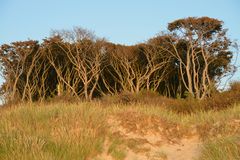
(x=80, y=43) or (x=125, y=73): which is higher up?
(x=80, y=43)

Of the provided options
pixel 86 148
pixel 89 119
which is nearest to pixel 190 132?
pixel 89 119

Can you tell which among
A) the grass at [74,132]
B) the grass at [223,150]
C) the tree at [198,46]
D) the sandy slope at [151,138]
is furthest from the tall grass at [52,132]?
the tree at [198,46]

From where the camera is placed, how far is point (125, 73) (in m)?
34.8

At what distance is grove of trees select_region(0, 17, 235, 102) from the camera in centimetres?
3080

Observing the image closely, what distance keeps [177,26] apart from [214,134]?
20907 mm

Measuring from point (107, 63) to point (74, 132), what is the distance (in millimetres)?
26979

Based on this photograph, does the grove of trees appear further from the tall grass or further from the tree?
the tall grass

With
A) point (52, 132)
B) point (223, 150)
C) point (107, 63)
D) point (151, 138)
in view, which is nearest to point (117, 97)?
point (151, 138)

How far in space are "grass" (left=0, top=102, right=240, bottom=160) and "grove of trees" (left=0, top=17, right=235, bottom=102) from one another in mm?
19707

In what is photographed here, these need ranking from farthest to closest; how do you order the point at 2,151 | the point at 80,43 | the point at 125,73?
the point at 125,73 → the point at 80,43 → the point at 2,151

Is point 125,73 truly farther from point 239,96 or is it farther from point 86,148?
point 86,148

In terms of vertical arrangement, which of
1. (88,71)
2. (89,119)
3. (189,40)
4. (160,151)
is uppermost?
(189,40)

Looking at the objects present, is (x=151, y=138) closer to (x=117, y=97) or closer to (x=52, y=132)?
(x=52, y=132)

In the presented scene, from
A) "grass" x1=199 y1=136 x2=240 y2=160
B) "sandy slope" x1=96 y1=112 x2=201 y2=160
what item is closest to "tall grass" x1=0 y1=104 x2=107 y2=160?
"sandy slope" x1=96 y1=112 x2=201 y2=160
